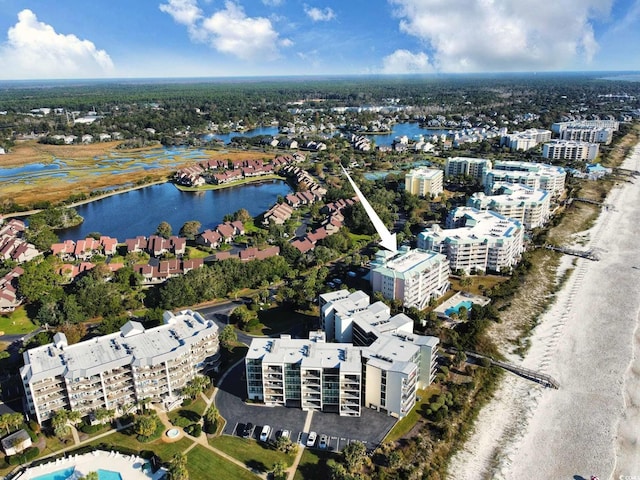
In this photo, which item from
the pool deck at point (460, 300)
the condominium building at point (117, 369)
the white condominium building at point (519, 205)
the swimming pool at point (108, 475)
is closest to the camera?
the swimming pool at point (108, 475)

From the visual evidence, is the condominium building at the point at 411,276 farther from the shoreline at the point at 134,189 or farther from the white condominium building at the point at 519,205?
the shoreline at the point at 134,189

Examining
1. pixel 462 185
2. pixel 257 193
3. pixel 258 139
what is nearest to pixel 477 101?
pixel 258 139

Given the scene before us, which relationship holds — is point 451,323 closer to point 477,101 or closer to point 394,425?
point 394,425

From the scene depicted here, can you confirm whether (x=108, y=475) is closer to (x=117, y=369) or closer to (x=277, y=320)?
(x=117, y=369)

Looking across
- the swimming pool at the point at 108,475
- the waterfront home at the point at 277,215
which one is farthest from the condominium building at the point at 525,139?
the swimming pool at the point at 108,475

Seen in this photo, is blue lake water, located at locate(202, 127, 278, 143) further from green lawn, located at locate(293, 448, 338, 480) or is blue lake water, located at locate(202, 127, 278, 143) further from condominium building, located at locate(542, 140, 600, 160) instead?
green lawn, located at locate(293, 448, 338, 480)

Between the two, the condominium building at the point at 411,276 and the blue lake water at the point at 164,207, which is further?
the blue lake water at the point at 164,207

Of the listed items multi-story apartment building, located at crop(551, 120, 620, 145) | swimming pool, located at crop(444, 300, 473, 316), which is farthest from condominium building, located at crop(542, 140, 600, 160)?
swimming pool, located at crop(444, 300, 473, 316)
